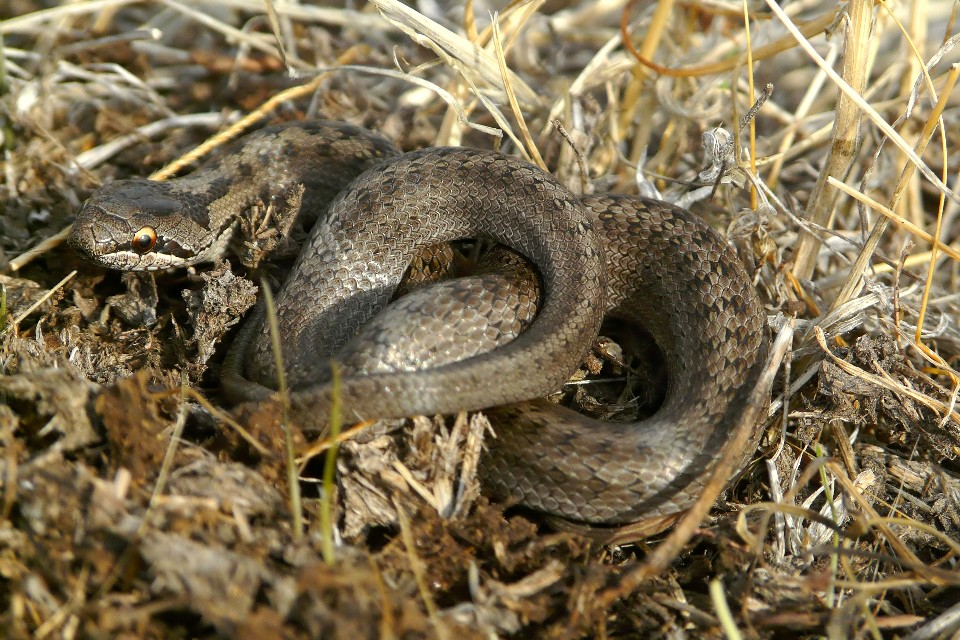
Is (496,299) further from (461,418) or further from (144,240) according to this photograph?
(144,240)

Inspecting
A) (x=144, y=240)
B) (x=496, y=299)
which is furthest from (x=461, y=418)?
(x=144, y=240)

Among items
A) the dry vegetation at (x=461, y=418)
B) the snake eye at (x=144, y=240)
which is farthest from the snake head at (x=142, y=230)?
the dry vegetation at (x=461, y=418)

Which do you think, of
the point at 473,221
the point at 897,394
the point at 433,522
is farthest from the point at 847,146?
the point at 433,522

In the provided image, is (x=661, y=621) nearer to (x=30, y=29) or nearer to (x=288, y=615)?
(x=288, y=615)

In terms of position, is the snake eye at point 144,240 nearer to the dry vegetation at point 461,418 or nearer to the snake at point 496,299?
the snake at point 496,299

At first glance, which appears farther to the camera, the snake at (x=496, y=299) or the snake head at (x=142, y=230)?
the snake head at (x=142, y=230)

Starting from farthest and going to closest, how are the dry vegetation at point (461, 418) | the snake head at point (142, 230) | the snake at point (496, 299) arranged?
the snake head at point (142, 230) < the snake at point (496, 299) < the dry vegetation at point (461, 418)

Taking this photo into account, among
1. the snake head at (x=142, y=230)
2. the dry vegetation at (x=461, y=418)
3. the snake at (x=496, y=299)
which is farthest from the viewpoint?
the snake head at (x=142, y=230)

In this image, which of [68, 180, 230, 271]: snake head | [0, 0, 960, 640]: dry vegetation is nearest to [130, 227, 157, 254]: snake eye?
[68, 180, 230, 271]: snake head
